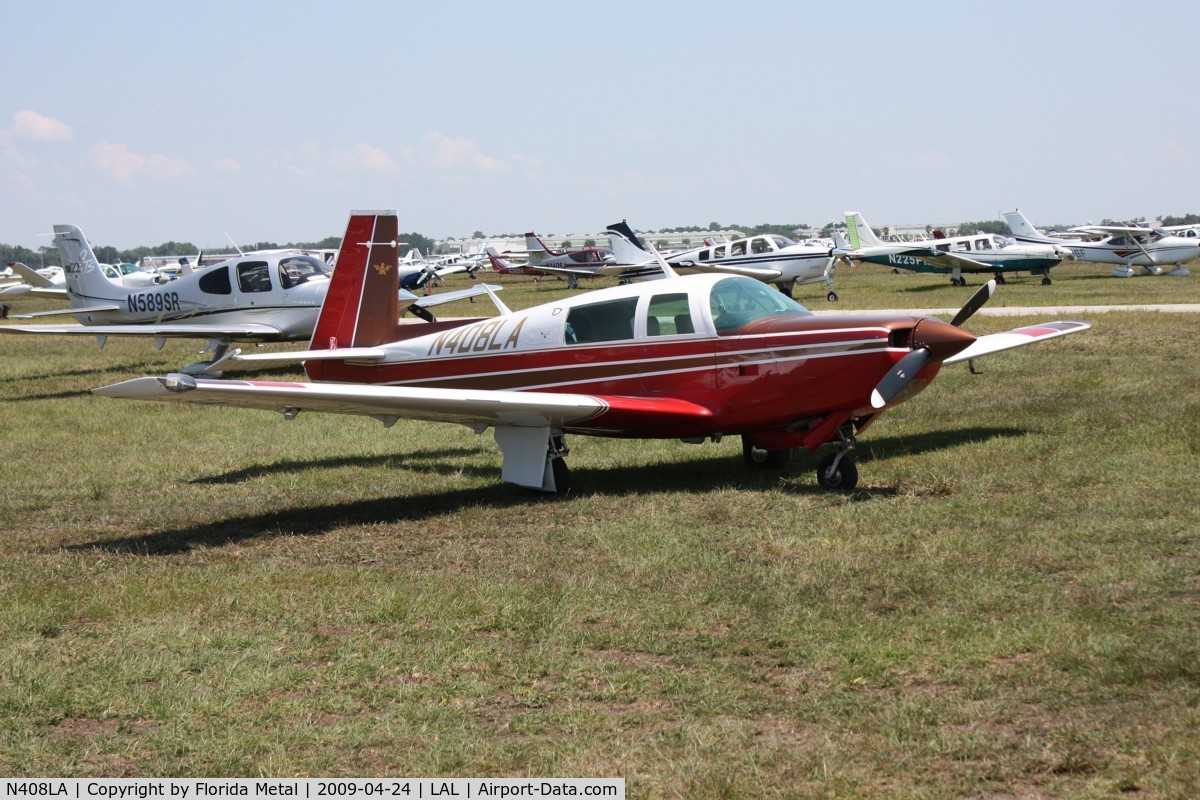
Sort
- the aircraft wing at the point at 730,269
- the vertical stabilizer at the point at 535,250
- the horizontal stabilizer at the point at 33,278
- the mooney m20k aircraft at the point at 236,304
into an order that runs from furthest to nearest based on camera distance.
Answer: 1. the vertical stabilizer at the point at 535,250
2. the horizontal stabilizer at the point at 33,278
3. the aircraft wing at the point at 730,269
4. the mooney m20k aircraft at the point at 236,304

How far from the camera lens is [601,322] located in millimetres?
10789

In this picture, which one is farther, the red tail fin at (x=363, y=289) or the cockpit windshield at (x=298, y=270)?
the cockpit windshield at (x=298, y=270)

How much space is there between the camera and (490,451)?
43.0ft

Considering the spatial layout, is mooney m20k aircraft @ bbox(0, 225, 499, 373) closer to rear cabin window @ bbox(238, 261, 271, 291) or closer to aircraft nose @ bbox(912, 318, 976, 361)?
rear cabin window @ bbox(238, 261, 271, 291)

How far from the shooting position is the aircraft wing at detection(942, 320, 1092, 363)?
1271cm

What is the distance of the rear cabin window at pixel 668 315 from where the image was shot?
10.4m

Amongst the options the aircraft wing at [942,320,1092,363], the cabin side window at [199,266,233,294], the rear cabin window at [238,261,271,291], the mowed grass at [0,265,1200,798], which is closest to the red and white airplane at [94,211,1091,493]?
the mowed grass at [0,265,1200,798]

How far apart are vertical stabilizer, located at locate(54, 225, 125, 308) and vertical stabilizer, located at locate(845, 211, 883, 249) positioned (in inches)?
1292

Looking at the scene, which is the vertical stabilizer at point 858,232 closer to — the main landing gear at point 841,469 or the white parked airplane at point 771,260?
the white parked airplane at point 771,260

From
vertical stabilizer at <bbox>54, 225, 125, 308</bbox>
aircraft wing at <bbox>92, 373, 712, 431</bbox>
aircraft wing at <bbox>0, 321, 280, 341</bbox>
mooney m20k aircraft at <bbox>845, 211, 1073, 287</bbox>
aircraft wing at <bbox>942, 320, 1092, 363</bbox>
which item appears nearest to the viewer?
aircraft wing at <bbox>92, 373, 712, 431</bbox>

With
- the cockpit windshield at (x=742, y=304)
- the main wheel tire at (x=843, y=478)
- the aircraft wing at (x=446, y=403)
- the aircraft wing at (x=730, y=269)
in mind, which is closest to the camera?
the aircraft wing at (x=446, y=403)

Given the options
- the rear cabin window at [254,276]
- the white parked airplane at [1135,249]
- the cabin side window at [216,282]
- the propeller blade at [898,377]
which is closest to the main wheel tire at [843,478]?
the propeller blade at [898,377]

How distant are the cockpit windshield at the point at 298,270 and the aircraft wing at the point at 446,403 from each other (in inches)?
516

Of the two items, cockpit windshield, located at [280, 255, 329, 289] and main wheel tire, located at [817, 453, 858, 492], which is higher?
cockpit windshield, located at [280, 255, 329, 289]
